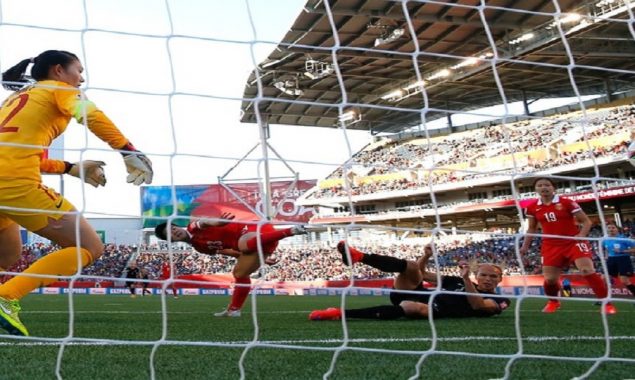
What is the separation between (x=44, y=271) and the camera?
291 cm

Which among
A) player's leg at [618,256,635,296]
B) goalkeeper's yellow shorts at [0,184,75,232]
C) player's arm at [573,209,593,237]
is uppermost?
goalkeeper's yellow shorts at [0,184,75,232]

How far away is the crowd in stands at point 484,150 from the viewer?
953 inches

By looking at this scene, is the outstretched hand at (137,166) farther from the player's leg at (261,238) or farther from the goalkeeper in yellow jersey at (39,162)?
the player's leg at (261,238)

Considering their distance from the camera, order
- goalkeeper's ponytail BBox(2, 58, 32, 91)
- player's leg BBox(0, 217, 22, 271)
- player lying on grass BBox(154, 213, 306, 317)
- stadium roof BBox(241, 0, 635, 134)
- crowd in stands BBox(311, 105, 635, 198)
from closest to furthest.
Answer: goalkeeper's ponytail BBox(2, 58, 32, 91), player's leg BBox(0, 217, 22, 271), player lying on grass BBox(154, 213, 306, 317), stadium roof BBox(241, 0, 635, 134), crowd in stands BBox(311, 105, 635, 198)

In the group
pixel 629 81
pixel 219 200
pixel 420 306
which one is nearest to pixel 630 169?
pixel 629 81

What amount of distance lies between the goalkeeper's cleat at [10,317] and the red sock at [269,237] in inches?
84.0

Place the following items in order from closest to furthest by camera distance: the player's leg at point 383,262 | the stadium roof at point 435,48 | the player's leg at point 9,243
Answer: the player's leg at point 9,243
the player's leg at point 383,262
the stadium roof at point 435,48

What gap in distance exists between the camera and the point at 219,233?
5.47 m

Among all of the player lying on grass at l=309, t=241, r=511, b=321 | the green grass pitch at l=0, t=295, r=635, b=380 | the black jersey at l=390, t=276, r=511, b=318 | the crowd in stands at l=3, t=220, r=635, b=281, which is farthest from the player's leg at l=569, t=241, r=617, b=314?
the crowd in stands at l=3, t=220, r=635, b=281

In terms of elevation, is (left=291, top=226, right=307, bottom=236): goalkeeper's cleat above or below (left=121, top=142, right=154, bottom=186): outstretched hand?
below

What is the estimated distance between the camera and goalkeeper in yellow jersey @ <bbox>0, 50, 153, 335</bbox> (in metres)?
2.89

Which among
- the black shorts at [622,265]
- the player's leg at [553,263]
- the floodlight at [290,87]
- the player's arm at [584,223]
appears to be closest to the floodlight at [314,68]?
the floodlight at [290,87]

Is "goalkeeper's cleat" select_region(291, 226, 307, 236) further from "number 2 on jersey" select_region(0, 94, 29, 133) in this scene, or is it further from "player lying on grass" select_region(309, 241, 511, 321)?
"number 2 on jersey" select_region(0, 94, 29, 133)

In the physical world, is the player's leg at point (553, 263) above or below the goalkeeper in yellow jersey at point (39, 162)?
below
